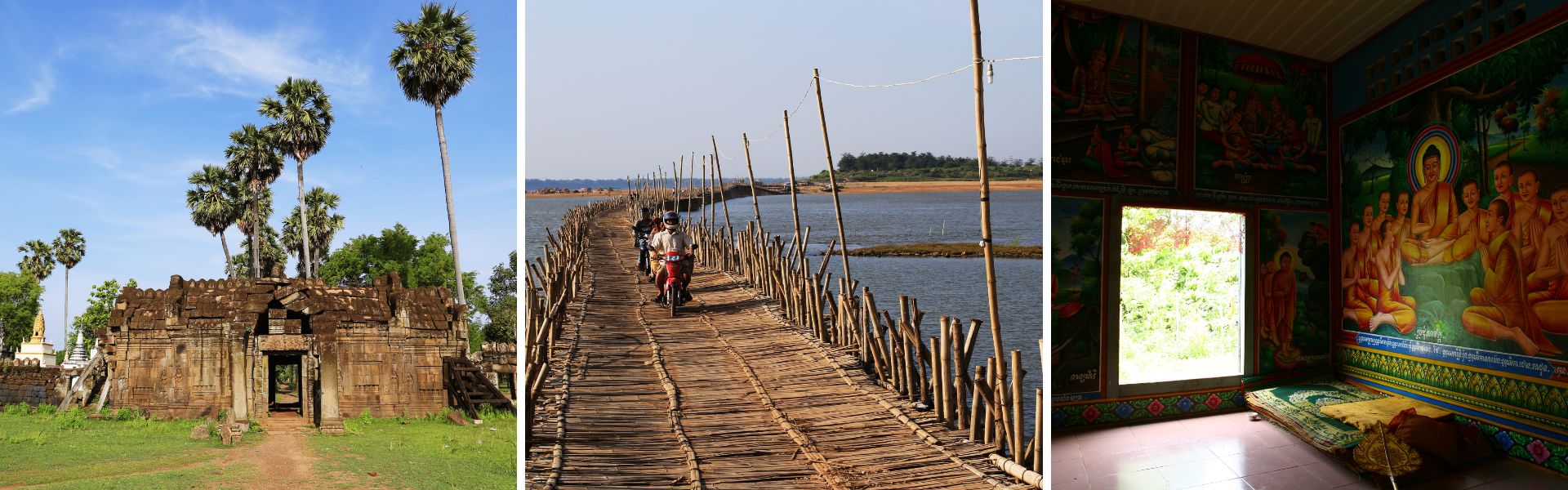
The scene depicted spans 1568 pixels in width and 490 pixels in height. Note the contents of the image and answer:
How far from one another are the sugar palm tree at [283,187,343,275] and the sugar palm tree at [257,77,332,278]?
469 cm

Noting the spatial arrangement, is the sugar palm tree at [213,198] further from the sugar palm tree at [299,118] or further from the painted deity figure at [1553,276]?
the painted deity figure at [1553,276]

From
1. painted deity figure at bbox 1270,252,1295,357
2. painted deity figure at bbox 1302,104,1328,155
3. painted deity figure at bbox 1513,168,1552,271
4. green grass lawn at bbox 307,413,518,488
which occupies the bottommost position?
green grass lawn at bbox 307,413,518,488

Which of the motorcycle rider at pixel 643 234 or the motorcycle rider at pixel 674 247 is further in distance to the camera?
the motorcycle rider at pixel 643 234

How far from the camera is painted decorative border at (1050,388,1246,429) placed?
3551 millimetres

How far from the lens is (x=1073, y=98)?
3.46 m

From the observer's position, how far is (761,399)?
2596 mm

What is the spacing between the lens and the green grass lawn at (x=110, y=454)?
26.8 feet

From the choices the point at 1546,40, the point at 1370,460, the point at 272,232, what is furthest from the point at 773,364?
the point at 272,232

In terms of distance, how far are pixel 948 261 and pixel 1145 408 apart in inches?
47.2

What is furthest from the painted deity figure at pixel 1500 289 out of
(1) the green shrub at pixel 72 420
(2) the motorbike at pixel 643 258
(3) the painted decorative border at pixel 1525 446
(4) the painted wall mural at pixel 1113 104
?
(1) the green shrub at pixel 72 420

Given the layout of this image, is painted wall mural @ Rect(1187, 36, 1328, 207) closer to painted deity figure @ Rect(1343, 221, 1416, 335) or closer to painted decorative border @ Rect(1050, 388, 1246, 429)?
painted deity figure @ Rect(1343, 221, 1416, 335)

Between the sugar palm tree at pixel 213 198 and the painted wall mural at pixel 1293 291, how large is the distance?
19.4m

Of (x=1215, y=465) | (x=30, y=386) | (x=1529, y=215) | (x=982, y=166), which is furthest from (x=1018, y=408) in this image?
(x=30, y=386)

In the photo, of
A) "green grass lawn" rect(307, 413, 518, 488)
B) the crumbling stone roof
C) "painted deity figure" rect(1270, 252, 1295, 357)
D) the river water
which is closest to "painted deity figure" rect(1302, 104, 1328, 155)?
"painted deity figure" rect(1270, 252, 1295, 357)
